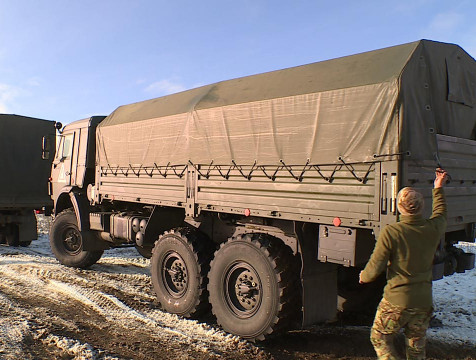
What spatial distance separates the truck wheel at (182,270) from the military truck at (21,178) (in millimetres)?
6341

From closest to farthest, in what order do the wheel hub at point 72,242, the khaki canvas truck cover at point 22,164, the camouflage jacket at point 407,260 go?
the camouflage jacket at point 407,260, the wheel hub at point 72,242, the khaki canvas truck cover at point 22,164

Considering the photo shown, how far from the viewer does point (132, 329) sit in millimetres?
5035

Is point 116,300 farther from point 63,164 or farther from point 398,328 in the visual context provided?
point 398,328

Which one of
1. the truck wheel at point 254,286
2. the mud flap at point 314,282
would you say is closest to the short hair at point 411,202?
the mud flap at point 314,282

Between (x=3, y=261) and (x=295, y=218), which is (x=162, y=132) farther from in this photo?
(x=3, y=261)

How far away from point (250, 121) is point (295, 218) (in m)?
1.40

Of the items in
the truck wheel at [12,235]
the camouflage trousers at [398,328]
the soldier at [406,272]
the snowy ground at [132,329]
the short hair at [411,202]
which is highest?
the short hair at [411,202]

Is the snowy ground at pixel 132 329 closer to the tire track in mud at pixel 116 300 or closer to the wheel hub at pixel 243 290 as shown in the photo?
the tire track in mud at pixel 116 300

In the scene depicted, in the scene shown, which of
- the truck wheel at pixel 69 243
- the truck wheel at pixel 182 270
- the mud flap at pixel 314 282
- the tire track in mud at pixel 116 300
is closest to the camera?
the mud flap at pixel 314 282

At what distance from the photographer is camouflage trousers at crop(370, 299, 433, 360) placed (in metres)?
3.01

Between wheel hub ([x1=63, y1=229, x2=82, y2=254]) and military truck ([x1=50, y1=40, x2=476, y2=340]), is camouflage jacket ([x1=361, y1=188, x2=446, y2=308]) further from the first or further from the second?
wheel hub ([x1=63, y1=229, x2=82, y2=254])

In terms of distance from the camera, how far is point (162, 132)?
6270mm

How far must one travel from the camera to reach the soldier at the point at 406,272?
2.98m

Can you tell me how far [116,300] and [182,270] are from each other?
1.27m
